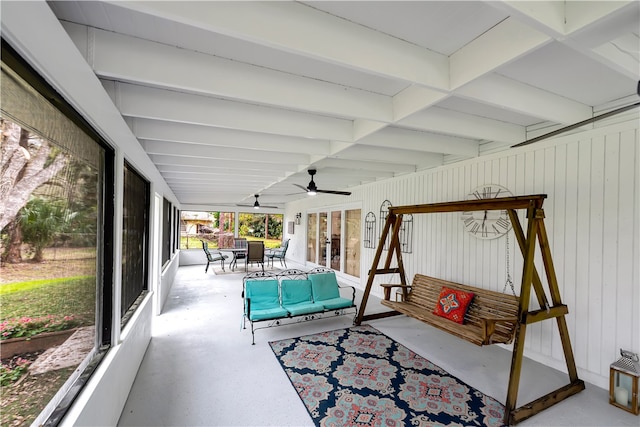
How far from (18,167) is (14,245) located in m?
0.28

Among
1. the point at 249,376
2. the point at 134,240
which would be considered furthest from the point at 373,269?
the point at 134,240

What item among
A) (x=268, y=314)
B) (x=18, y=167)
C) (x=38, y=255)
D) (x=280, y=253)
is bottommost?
(x=280, y=253)

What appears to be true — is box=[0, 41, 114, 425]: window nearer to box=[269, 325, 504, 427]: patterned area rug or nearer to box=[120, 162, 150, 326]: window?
box=[120, 162, 150, 326]: window

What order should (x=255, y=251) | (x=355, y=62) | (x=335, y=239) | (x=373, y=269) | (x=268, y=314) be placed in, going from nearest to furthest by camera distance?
(x=355, y=62)
(x=268, y=314)
(x=373, y=269)
(x=335, y=239)
(x=255, y=251)

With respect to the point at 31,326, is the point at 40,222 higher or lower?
higher

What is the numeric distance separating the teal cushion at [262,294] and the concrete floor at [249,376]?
13.8 inches

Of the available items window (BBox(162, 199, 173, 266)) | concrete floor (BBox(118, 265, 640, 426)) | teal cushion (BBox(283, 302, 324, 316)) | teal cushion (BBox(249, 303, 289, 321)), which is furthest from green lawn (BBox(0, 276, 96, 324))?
window (BBox(162, 199, 173, 266))

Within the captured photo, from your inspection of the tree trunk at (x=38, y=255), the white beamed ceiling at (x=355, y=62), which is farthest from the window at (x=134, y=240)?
the tree trunk at (x=38, y=255)

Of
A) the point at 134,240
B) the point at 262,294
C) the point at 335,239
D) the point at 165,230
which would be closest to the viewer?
the point at 134,240

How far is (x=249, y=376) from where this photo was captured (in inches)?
107

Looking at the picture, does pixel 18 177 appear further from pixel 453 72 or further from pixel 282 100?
pixel 453 72

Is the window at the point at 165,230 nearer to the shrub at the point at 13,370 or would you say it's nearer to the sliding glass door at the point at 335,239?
the sliding glass door at the point at 335,239

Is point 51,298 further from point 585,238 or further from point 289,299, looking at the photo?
point 585,238

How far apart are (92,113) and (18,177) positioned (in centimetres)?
72
